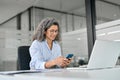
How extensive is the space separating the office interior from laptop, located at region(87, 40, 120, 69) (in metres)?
1.96

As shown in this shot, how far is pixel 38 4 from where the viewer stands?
5363mm

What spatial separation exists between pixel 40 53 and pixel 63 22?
2.88 m

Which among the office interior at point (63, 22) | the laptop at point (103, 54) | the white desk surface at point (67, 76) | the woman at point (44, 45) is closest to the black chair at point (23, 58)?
the woman at point (44, 45)

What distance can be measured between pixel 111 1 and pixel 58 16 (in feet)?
5.11

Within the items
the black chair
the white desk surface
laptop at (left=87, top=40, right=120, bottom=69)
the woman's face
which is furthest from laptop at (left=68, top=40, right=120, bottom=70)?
the black chair

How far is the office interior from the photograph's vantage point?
3643mm

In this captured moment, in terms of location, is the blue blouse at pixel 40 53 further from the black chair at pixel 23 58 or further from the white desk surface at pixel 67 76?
the white desk surface at pixel 67 76

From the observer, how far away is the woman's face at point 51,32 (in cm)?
188

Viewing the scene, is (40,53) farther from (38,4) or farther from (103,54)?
(38,4)

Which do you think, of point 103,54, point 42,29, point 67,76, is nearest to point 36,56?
point 42,29

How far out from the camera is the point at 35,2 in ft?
17.4

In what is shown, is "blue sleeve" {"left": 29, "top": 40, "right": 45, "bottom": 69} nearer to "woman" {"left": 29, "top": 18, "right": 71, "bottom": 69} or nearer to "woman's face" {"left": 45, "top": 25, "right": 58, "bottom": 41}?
"woman" {"left": 29, "top": 18, "right": 71, "bottom": 69}

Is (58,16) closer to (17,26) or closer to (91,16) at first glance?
(91,16)

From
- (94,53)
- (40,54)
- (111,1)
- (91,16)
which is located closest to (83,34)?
(91,16)
